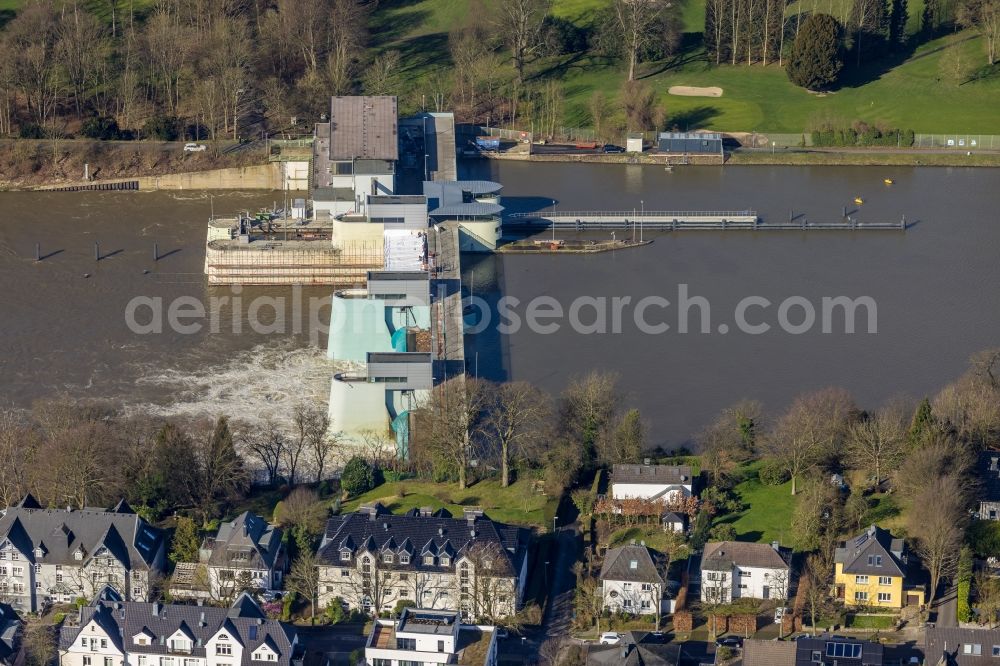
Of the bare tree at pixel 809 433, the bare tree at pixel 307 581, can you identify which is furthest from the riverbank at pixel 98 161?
the bare tree at pixel 307 581

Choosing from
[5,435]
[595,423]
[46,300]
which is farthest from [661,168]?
[5,435]

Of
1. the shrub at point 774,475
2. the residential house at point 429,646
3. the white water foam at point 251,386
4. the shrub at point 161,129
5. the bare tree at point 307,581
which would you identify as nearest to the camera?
the residential house at point 429,646

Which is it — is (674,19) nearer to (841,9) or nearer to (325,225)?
(841,9)

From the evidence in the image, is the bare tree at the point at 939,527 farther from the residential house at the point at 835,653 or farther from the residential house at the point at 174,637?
the residential house at the point at 174,637

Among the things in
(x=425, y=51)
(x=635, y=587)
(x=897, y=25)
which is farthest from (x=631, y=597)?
(x=897, y=25)

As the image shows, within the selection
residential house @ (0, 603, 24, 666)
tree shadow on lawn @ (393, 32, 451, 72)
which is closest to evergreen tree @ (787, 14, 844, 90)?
tree shadow on lawn @ (393, 32, 451, 72)

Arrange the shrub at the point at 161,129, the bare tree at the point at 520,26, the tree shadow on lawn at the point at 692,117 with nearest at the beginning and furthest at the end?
1. the shrub at the point at 161,129
2. the tree shadow on lawn at the point at 692,117
3. the bare tree at the point at 520,26
